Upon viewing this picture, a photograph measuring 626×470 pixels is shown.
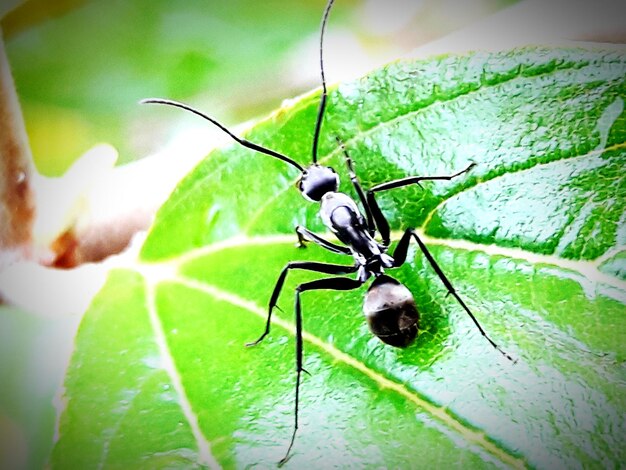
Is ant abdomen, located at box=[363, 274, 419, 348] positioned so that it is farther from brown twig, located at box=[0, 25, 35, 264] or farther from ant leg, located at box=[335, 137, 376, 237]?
brown twig, located at box=[0, 25, 35, 264]

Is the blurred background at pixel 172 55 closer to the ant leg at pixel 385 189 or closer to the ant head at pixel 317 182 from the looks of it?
the ant head at pixel 317 182

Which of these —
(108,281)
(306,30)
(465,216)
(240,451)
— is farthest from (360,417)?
(306,30)

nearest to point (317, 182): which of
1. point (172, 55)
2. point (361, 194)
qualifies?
point (361, 194)

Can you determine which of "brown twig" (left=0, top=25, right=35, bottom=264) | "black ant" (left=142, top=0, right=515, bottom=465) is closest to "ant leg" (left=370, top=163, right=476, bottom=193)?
"black ant" (left=142, top=0, right=515, bottom=465)

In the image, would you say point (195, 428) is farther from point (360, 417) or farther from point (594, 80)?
point (594, 80)

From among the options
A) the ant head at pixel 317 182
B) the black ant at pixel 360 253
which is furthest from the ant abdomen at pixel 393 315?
the ant head at pixel 317 182

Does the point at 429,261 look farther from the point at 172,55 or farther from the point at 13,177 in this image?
the point at 13,177

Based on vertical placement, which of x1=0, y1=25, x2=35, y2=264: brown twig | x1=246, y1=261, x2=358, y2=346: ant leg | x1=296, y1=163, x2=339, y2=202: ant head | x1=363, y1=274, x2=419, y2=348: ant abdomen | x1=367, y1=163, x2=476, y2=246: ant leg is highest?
x1=0, y1=25, x2=35, y2=264: brown twig

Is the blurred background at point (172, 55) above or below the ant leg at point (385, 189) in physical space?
above
